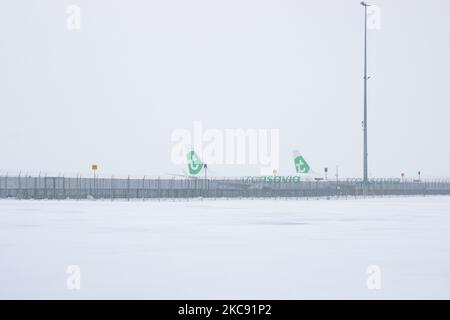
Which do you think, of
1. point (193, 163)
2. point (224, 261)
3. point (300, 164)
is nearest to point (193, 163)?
point (193, 163)

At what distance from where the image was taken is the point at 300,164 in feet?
376

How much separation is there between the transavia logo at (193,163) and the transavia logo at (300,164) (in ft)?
59.1

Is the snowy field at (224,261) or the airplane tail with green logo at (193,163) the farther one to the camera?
the airplane tail with green logo at (193,163)

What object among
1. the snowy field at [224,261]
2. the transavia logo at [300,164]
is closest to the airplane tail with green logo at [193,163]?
the transavia logo at [300,164]

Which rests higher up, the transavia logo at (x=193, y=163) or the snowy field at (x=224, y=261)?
the transavia logo at (x=193, y=163)

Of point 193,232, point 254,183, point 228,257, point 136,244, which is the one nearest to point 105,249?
point 136,244

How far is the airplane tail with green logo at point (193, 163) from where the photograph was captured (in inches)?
4788

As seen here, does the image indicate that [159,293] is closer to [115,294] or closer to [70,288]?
[115,294]

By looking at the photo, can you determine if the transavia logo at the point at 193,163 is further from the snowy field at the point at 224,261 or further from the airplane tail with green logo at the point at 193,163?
the snowy field at the point at 224,261

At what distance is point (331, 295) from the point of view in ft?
37.1

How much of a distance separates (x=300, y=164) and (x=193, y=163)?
19.3 meters

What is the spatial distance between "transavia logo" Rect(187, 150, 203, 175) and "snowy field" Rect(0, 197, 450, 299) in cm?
9502

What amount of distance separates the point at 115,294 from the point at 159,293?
72 centimetres

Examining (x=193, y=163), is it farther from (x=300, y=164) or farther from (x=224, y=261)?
(x=224, y=261)
